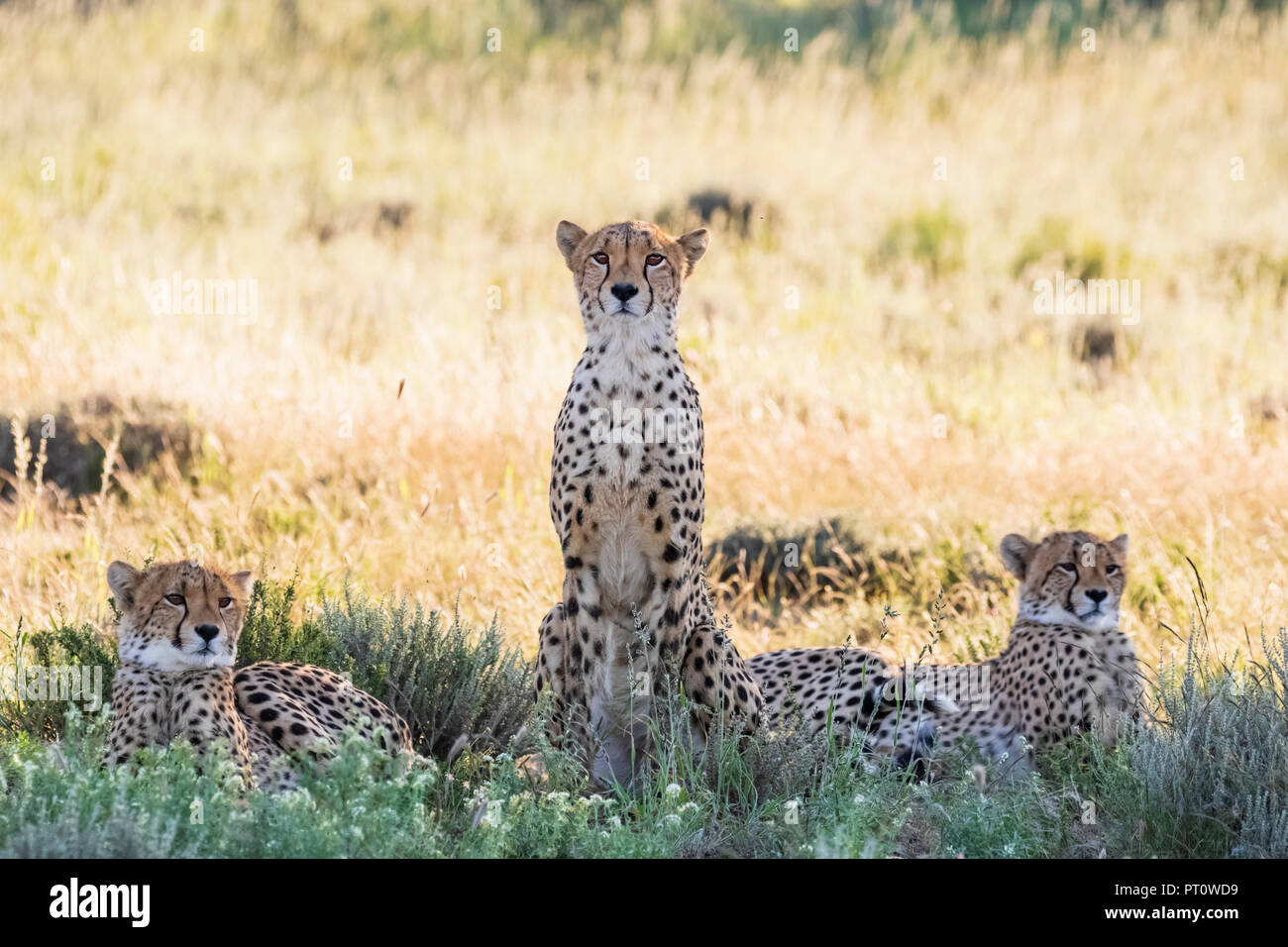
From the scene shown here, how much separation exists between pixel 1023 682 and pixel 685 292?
621cm

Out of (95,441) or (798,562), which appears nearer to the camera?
(798,562)

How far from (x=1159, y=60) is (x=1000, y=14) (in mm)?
2139

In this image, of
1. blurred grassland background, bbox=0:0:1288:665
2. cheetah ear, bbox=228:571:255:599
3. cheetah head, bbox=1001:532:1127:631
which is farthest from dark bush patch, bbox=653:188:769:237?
cheetah ear, bbox=228:571:255:599

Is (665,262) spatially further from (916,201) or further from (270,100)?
(270,100)

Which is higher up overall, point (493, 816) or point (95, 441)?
point (95, 441)

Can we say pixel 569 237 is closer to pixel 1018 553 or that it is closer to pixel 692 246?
pixel 692 246

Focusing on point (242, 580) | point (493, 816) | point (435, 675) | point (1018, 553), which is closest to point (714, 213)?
point (1018, 553)

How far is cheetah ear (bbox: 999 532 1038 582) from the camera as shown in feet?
16.8

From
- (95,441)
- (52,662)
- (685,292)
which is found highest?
(685,292)

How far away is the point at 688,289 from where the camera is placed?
10703 millimetres

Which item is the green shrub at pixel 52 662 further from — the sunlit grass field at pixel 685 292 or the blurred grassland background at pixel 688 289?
the blurred grassland background at pixel 688 289

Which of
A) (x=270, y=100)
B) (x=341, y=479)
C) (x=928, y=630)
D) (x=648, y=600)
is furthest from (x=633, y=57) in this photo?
(x=648, y=600)

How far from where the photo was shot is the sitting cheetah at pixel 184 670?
14.0 ft

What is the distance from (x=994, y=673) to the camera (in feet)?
17.2
